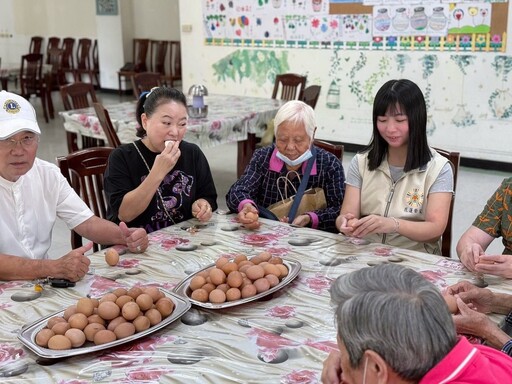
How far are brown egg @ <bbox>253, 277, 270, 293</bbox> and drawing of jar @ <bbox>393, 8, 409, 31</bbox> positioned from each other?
5081 mm

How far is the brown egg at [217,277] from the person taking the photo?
165 centimetres


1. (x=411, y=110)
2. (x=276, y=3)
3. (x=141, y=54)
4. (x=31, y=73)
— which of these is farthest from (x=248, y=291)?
(x=141, y=54)

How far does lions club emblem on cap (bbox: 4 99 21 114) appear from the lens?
195cm

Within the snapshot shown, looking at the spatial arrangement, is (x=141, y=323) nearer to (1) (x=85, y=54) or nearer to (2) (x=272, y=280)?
(2) (x=272, y=280)

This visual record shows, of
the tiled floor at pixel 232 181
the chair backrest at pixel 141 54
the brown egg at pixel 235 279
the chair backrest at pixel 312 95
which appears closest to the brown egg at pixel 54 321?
the brown egg at pixel 235 279

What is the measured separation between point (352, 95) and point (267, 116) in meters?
1.93

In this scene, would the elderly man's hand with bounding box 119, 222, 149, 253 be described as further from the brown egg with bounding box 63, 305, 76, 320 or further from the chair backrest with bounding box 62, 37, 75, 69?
the chair backrest with bounding box 62, 37, 75, 69

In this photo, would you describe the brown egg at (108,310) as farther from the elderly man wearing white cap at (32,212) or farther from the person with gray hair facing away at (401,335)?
the person with gray hair facing away at (401,335)

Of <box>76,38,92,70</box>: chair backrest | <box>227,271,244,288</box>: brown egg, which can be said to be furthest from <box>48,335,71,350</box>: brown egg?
<box>76,38,92,70</box>: chair backrest

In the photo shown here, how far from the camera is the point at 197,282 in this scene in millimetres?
1662

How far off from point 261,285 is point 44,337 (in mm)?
579

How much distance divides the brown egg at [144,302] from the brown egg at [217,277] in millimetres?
210

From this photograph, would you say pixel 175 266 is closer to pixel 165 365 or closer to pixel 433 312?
pixel 165 365

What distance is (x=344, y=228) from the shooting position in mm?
2125
